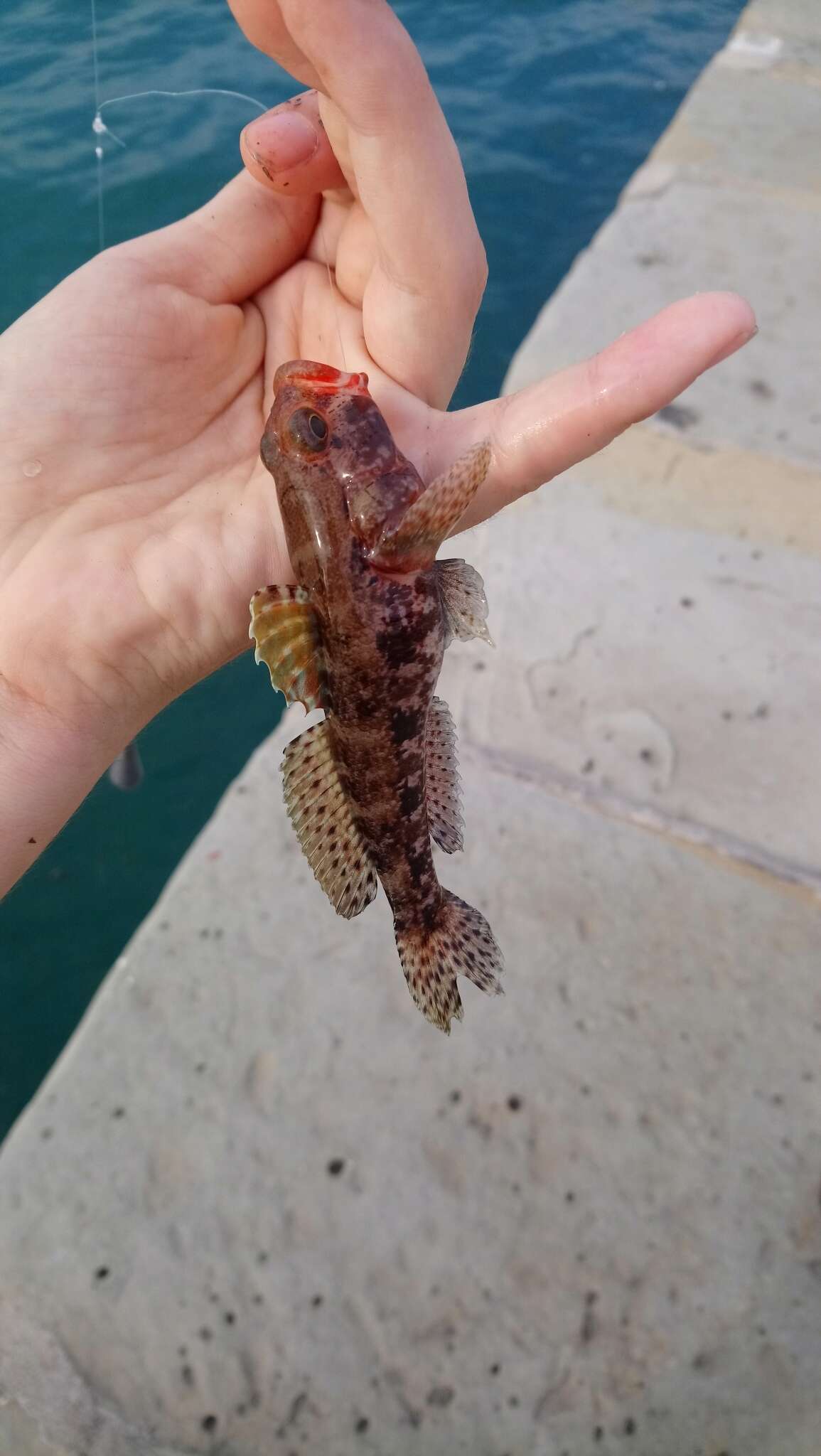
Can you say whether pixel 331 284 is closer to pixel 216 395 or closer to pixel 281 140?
pixel 281 140

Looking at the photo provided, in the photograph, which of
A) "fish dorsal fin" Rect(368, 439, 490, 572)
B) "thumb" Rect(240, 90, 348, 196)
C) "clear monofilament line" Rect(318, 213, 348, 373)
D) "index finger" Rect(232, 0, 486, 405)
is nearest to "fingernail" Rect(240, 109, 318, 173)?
"thumb" Rect(240, 90, 348, 196)

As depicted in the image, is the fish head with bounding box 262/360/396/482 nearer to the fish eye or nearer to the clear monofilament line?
the fish eye

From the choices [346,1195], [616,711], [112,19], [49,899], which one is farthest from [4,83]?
[346,1195]

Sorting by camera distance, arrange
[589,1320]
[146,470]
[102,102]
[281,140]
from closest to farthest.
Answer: [281,140], [146,470], [589,1320], [102,102]

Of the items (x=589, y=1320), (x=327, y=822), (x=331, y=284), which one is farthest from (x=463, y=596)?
(x=589, y=1320)

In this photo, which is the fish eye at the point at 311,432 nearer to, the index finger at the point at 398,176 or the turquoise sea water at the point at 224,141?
the index finger at the point at 398,176

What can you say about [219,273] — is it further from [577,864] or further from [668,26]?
[668,26]

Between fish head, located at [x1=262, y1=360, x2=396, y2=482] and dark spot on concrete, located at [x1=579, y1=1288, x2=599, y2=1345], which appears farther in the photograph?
dark spot on concrete, located at [x1=579, y1=1288, x2=599, y2=1345]
